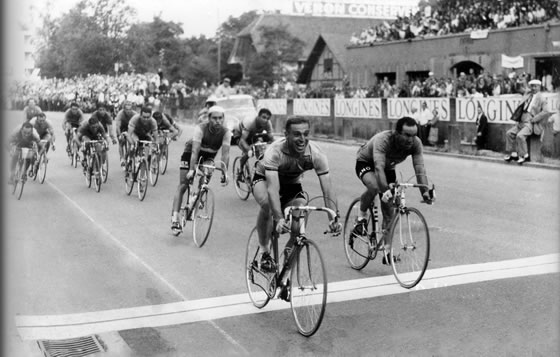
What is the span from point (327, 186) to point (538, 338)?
6.58 ft

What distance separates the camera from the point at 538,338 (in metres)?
5.73

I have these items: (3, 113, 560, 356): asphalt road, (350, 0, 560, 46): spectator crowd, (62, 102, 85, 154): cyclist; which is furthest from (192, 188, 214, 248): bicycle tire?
(350, 0, 560, 46): spectator crowd

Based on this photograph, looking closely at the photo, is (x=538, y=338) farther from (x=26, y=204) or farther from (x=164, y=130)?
(x=164, y=130)

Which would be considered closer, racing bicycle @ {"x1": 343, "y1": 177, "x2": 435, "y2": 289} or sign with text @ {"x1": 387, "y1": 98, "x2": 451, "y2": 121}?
racing bicycle @ {"x1": 343, "y1": 177, "x2": 435, "y2": 289}

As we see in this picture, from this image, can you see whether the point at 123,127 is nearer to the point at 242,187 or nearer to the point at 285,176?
the point at 242,187

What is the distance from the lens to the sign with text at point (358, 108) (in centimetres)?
2281

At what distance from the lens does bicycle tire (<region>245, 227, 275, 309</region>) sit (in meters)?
6.84

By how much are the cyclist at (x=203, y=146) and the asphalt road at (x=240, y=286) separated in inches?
20.8

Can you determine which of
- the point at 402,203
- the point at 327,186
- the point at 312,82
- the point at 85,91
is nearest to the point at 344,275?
the point at 402,203

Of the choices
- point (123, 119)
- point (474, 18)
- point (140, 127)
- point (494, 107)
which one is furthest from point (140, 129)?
point (474, 18)

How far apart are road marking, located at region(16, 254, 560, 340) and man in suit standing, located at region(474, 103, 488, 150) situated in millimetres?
11734

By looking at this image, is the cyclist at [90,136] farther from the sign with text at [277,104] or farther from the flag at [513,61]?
the flag at [513,61]

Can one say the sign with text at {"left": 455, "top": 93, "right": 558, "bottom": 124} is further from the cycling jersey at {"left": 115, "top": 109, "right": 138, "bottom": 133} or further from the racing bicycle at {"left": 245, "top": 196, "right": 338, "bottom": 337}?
the racing bicycle at {"left": 245, "top": 196, "right": 338, "bottom": 337}

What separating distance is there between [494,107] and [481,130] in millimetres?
647
